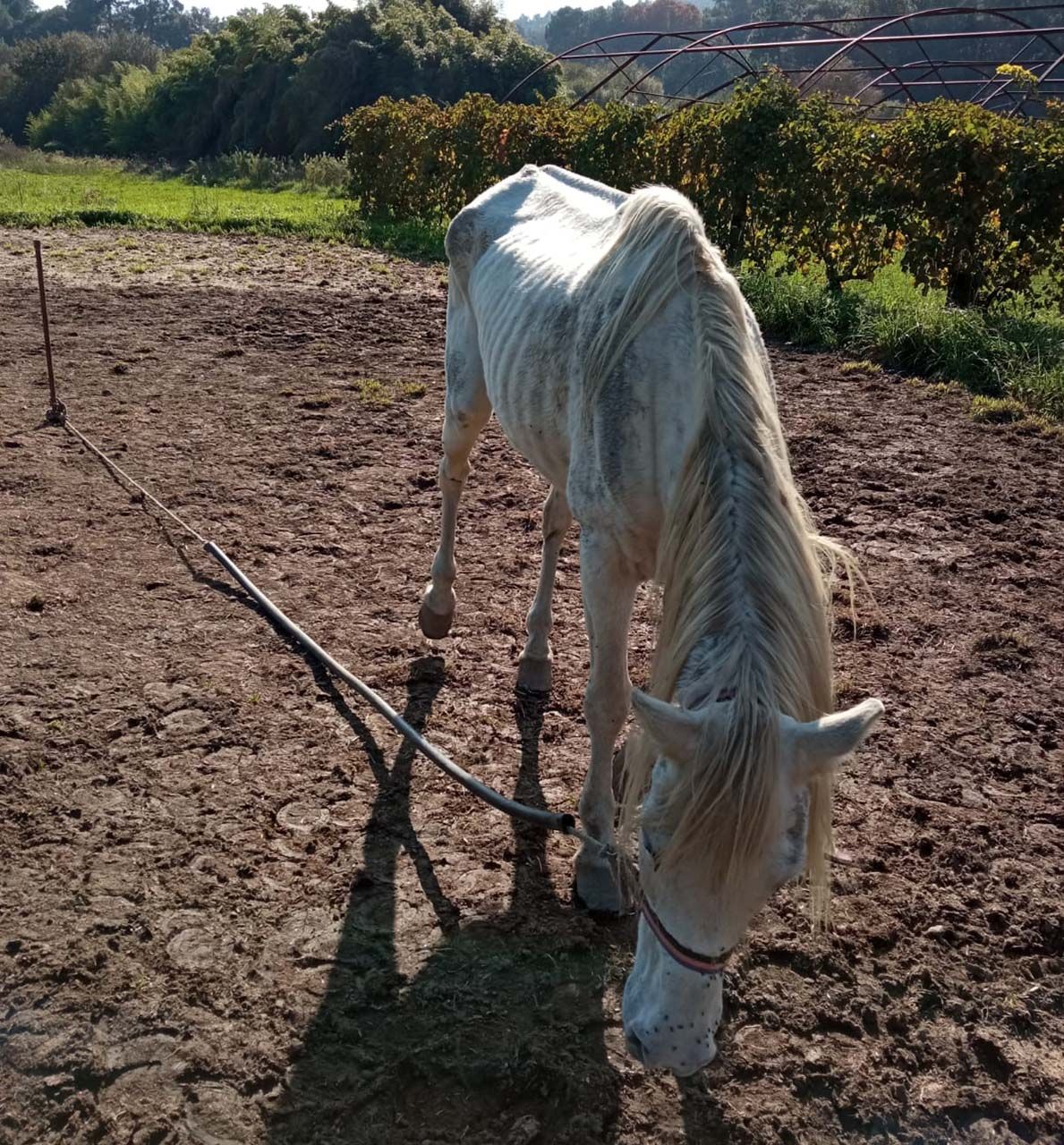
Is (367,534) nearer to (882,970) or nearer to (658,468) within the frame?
(658,468)

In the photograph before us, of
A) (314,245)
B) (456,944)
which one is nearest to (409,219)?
(314,245)

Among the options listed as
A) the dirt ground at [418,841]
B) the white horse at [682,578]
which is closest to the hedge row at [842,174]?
the dirt ground at [418,841]

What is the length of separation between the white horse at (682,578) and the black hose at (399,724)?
11.1 inches

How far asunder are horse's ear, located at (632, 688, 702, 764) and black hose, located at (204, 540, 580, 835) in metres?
1.03

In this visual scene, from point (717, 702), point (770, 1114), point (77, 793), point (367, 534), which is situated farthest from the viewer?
point (367, 534)

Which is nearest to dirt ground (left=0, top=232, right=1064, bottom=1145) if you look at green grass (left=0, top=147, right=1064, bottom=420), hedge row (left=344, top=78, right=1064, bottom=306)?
green grass (left=0, top=147, right=1064, bottom=420)

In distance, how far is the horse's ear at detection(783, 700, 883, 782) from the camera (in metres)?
1.81

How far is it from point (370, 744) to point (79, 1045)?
1.47 metres

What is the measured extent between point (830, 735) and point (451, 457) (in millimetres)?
2959

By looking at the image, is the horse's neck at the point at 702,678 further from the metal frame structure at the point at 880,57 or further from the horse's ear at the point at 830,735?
the metal frame structure at the point at 880,57

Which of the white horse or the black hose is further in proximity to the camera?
the black hose

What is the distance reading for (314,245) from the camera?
1344 centimetres

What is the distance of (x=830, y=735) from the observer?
181cm

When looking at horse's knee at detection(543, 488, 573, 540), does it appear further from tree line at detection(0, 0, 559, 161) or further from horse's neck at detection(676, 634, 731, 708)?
tree line at detection(0, 0, 559, 161)
